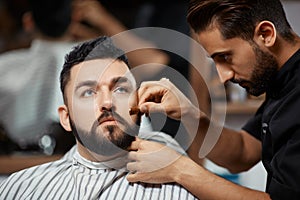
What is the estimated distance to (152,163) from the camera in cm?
111

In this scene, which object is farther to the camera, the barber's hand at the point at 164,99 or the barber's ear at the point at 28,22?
the barber's ear at the point at 28,22

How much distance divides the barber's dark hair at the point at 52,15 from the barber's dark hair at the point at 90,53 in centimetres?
14

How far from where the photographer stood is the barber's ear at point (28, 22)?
4.23 ft

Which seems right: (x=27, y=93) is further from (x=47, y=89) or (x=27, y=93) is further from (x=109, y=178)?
(x=109, y=178)

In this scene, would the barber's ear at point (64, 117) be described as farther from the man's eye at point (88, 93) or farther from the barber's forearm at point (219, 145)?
the barber's forearm at point (219, 145)

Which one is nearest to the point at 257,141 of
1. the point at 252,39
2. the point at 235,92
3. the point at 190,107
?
the point at 235,92

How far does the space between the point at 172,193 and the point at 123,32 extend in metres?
0.48

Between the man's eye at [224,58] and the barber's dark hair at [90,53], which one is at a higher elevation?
the barber's dark hair at [90,53]

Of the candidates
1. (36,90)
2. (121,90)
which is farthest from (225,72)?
(36,90)

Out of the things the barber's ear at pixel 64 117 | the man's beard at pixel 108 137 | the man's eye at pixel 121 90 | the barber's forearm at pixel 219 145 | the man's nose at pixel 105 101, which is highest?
the man's eye at pixel 121 90

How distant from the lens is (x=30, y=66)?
4.02 ft

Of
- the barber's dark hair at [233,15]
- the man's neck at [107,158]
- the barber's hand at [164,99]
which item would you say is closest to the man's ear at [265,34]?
the barber's dark hair at [233,15]

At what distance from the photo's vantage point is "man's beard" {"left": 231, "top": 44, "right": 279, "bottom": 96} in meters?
1.11

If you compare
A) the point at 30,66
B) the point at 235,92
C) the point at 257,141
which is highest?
the point at 30,66
